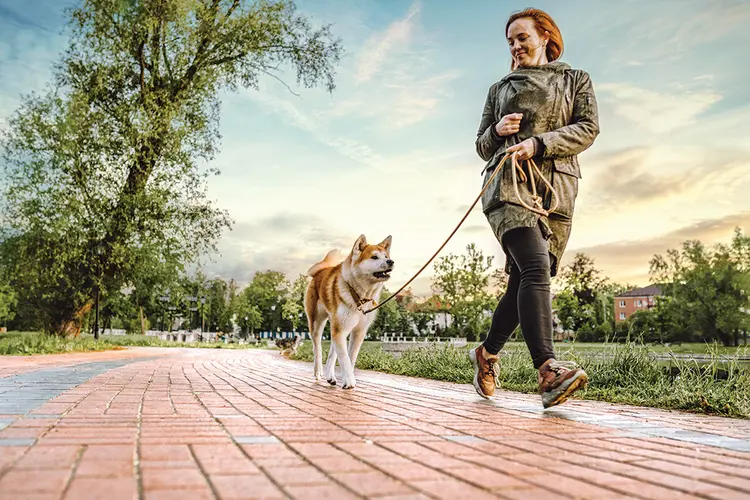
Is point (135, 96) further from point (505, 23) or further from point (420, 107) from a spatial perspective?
point (505, 23)

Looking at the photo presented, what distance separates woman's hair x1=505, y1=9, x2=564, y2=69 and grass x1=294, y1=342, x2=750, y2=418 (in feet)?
9.59

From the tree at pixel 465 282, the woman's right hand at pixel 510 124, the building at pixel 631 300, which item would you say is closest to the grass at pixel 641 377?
the woman's right hand at pixel 510 124

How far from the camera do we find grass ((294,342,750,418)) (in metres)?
4.84

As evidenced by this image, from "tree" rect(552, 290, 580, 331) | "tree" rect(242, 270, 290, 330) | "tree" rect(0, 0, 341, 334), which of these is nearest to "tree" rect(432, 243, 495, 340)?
"tree" rect(552, 290, 580, 331)

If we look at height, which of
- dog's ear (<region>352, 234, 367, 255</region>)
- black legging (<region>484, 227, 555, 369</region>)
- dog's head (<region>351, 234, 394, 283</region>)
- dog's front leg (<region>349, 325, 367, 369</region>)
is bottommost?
dog's front leg (<region>349, 325, 367, 369</region>)

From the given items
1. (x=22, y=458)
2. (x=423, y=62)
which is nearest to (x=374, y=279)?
(x=22, y=458)

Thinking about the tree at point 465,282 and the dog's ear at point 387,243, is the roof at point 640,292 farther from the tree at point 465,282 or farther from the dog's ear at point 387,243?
the dog's ear at point 387,243

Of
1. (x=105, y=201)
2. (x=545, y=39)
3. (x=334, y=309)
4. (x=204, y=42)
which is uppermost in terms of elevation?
(x=204, y=42)

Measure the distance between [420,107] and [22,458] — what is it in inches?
551

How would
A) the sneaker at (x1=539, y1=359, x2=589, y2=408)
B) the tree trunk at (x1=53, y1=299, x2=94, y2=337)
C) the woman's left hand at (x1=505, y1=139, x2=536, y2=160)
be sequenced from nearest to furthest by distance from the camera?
the sneaker at (x1=539, y1=359, x2=589, y2=408) < the woman's left hand at (x1=505, y1=139, x2=536, y2=160) < the tree trunk at (x1=53, y1=299, x2=94, y2=337)

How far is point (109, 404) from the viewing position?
3793 mm

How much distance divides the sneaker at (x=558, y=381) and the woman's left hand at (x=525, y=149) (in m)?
1.40

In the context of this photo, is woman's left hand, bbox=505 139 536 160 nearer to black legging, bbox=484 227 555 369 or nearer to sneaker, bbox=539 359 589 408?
black legging, bbox=484 227 555 369

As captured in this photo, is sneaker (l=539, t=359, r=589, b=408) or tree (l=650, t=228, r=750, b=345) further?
tree (l=650, t=228, r=750, b=345)
